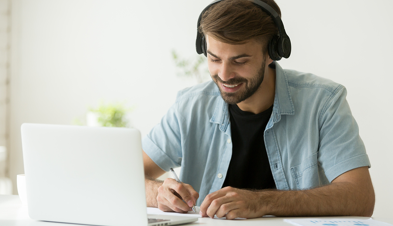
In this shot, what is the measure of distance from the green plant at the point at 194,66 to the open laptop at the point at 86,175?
7.30 ft

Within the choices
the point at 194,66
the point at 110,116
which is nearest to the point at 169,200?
the point at 110,116

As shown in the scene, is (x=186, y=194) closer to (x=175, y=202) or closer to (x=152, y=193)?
(x=175, y=202)

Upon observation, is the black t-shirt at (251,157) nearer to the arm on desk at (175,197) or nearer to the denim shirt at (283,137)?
the denim shirt at (283,137)

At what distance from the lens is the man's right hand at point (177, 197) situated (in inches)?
41.6

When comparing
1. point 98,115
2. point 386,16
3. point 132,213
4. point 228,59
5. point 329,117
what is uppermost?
point 386,16

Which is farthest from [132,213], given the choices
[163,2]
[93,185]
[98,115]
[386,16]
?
[163,2]

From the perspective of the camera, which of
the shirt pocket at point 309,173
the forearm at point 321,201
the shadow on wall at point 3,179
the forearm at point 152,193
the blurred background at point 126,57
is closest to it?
the forearm at point 321,201

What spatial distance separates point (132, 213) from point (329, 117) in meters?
0.81

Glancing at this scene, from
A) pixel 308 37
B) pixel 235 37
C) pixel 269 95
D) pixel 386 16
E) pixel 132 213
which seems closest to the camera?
pixel 132 213

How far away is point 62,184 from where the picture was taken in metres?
0.86

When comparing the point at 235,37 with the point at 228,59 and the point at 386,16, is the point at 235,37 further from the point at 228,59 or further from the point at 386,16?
the point at 386,16

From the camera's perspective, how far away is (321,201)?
1066 mm

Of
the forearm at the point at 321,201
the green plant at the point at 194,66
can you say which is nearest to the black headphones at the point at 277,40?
the forearm at the point at 321,201

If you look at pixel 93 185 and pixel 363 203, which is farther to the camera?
pixel 363 203
